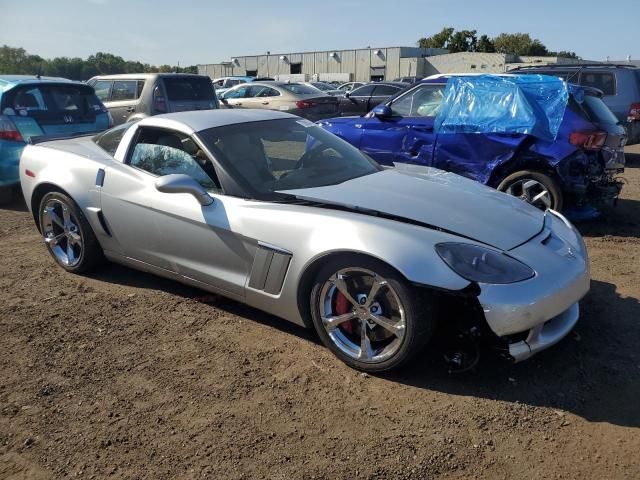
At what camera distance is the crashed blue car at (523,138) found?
18.6 ft

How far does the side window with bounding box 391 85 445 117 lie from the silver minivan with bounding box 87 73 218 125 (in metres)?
5.08

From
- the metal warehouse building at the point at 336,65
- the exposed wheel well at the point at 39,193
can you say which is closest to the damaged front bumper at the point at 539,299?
the exposed wheel well at the point at 39,193

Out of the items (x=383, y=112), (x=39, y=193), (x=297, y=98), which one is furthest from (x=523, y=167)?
(x=297, y=98)

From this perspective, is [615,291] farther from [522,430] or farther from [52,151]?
[52,151]

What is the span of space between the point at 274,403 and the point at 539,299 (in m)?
1.50

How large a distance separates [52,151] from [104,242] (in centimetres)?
107

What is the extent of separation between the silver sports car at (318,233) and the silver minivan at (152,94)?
592 cm

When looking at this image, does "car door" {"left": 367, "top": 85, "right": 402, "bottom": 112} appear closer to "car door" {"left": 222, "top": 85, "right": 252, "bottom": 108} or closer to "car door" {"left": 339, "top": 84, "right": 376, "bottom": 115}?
"car door" {"left": 339, "top": 84, "right": 376, "bottom": 115}

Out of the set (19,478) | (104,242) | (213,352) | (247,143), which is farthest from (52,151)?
(19,478)

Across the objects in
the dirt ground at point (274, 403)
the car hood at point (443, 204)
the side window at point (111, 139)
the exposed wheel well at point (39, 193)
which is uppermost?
the side window at point (111, 139)

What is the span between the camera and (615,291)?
4.18 metres

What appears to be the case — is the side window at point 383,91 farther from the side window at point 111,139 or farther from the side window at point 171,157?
the side window at point 171,157

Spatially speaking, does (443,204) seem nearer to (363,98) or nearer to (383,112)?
(383,112)

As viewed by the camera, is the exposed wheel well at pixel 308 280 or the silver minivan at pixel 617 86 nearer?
the exposed wheel well at pixel 308 280
